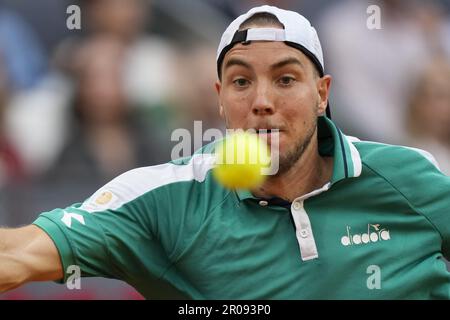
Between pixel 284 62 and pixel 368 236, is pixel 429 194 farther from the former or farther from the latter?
pixel 284 62

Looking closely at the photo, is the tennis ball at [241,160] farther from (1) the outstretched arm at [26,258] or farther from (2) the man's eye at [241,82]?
(1) the outstretched arm at [26,258]

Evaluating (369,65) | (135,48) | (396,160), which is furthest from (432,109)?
(396,160)

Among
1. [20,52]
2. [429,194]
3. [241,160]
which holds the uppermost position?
[20,52]

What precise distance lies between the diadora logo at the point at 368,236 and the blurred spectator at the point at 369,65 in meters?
4.29

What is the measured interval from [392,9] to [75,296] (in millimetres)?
4024

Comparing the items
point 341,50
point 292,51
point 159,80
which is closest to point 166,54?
point 159,80

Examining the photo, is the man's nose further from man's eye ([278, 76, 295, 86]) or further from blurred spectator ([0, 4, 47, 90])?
blurred spectator ([0, 4, 47, 90])

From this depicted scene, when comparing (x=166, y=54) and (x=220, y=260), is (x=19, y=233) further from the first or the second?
(x=166, y=54)

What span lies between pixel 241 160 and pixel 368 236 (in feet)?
2.42

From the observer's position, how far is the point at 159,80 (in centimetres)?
870

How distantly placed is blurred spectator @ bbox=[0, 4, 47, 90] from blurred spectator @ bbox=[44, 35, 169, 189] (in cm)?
41

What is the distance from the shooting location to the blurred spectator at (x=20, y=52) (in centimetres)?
877

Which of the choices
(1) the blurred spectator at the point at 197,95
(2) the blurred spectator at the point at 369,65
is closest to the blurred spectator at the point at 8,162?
(1) the blurred spectator at the point at 197,95

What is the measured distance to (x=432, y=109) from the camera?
8.98 meters
